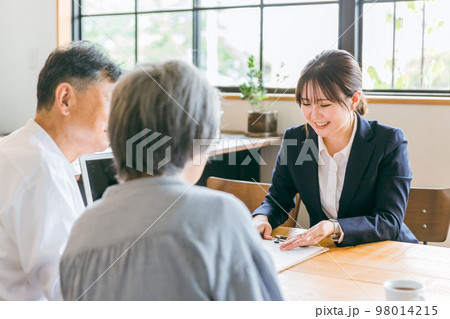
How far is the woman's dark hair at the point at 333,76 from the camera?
1.86 metres

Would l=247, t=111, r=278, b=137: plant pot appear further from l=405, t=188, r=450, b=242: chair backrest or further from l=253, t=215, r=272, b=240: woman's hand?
l=253, t=215, r=272, b=240: woman's hand

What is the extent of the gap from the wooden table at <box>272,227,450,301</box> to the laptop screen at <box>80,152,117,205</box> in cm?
69

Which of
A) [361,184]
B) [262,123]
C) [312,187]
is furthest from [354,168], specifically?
[262,123]

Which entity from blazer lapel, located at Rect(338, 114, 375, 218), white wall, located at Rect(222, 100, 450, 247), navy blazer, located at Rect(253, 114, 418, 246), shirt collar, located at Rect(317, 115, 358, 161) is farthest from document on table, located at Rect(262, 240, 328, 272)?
white wall, located at Rect(222, 100, 450, 247)

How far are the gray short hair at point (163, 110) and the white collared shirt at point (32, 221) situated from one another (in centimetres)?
23

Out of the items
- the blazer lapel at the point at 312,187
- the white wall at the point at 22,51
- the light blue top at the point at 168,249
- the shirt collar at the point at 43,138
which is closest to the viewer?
the light blue top at the point at 168,249

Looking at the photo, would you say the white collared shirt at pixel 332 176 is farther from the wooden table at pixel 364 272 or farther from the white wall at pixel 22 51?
the white wall at pixel 22 51

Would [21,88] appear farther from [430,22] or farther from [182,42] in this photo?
[430,22]

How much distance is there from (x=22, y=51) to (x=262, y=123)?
219 centimetres

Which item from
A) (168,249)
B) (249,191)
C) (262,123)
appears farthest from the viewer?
(262,123)

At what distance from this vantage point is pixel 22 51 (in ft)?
14.5

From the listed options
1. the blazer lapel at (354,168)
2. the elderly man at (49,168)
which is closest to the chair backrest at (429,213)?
the blazer lapel at (354,168)

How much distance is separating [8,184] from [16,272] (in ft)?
0.62

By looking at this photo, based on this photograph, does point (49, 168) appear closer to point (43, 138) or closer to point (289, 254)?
point (43, 138)
